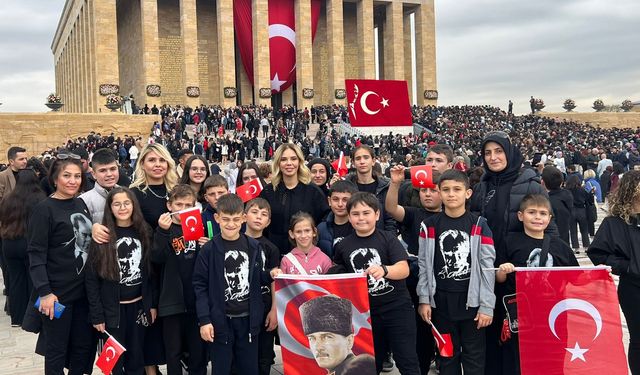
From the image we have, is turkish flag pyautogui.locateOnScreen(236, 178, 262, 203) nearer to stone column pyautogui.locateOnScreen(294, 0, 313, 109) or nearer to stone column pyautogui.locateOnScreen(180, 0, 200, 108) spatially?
stone column pyautogui.locateOnScreen(180, 0, 200, 108)

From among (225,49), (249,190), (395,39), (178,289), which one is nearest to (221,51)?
(225,49)

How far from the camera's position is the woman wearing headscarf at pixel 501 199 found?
4.06 metres

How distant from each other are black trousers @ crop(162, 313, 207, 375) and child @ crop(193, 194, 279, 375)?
362mm

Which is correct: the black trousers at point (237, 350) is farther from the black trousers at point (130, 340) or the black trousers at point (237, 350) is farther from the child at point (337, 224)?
the child at point (337, 224)

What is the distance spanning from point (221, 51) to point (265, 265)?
32528 millimetres

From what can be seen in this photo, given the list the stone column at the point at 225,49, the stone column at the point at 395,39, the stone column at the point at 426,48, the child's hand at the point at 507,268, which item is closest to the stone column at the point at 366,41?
the stone column at the point at 395,39

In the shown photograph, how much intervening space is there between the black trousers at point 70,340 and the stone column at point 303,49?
1297 inches

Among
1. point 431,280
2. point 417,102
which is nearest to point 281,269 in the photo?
point 431,280

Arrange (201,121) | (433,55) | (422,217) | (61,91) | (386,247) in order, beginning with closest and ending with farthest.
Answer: (386,247), (422,217), (201,121), (433,55), (61,91)

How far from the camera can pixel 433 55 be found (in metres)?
41.8

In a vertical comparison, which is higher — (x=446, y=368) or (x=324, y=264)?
(x=324, y=264)

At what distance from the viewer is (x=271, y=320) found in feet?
13.5

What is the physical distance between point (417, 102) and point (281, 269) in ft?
131

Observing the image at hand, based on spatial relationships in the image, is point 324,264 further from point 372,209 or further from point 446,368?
point 446,368
